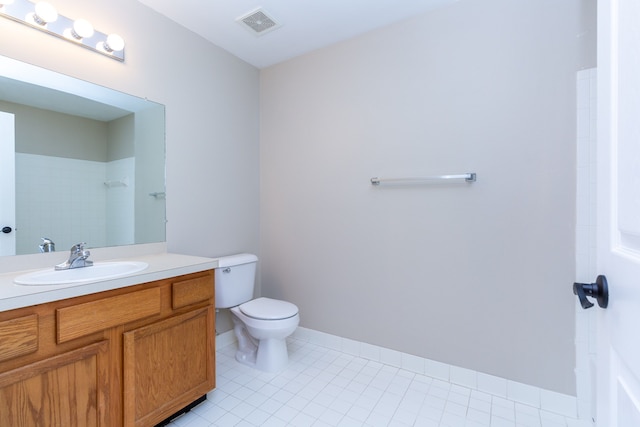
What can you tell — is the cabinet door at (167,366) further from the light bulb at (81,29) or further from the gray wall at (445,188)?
the light bulb at (81,29)

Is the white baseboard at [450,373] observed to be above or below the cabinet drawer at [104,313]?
below

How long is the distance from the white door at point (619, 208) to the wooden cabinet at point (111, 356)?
151 cm

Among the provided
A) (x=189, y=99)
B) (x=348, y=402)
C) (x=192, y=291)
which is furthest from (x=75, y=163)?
(x=348, y=402)

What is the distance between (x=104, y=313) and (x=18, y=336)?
9.6 inches

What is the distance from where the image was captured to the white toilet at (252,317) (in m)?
1.91

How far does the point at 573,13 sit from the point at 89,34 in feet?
7.92

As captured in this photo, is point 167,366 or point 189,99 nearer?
point 167,366

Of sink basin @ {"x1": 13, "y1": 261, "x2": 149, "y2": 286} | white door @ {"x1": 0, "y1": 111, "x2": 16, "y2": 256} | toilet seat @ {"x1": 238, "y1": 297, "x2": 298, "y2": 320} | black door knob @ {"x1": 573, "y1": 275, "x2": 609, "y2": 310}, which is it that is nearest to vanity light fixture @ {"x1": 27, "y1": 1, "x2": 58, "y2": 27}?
white door @ {"x1": 0, "y1": 111, "x2": 16, "y2": 256}

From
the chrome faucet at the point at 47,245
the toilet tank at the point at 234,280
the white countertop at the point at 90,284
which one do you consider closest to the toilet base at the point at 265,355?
the toilet tank at the point at 234,280

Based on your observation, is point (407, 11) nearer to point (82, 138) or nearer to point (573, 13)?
point (573, 13)

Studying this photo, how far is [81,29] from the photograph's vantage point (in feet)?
4.88

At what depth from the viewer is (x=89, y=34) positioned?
1.51 m

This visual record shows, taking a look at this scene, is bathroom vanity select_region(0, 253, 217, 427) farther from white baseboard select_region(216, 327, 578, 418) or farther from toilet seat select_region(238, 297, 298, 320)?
white baseboard select_region(216, 327, 578, 418)

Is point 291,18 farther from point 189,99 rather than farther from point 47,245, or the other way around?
point 47,245
